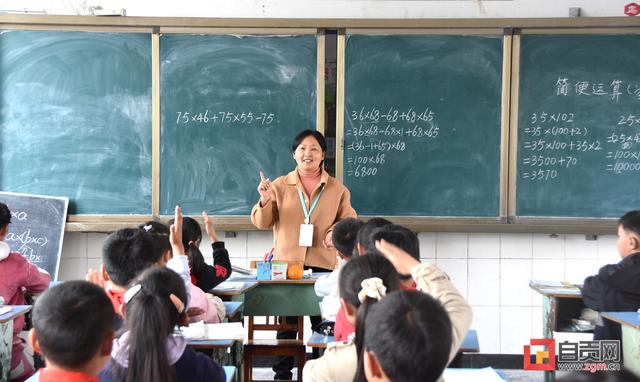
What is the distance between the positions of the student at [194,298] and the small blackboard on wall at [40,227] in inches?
74.5

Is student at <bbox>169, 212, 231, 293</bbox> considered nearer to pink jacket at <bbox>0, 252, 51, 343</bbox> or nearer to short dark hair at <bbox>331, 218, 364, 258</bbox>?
short dark hair at <bbox>331, 218, 364, 258</bbox>

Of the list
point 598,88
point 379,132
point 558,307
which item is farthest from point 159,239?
point 598,88

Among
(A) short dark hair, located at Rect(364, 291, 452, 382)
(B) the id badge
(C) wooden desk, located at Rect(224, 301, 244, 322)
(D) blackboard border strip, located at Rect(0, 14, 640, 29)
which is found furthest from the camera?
(D) blackboard border strip, located at Rect(0, 14, 640, 29)

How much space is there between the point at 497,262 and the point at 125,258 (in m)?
3.29

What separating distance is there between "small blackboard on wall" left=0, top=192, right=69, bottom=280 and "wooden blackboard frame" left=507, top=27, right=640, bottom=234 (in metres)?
3.18

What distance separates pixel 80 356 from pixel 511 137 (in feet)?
13.1

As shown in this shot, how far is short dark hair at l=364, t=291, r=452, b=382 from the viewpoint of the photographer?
134 cm

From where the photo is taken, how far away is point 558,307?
4.04 metres

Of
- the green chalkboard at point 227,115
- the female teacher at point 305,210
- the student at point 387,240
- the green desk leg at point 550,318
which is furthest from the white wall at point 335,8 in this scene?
the student at point 387,240

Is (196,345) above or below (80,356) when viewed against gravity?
below

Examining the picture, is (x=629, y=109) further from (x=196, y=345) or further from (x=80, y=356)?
(x=80, y=356)

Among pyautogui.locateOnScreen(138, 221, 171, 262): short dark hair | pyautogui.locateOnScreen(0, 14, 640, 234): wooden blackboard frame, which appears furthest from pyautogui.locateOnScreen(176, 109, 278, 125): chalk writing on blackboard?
pyautogui.locateOnScreen(138, 221, 171, 262): short dark hair

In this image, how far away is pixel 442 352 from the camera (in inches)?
53.7

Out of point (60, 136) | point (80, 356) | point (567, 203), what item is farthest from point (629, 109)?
point (80, 356)
